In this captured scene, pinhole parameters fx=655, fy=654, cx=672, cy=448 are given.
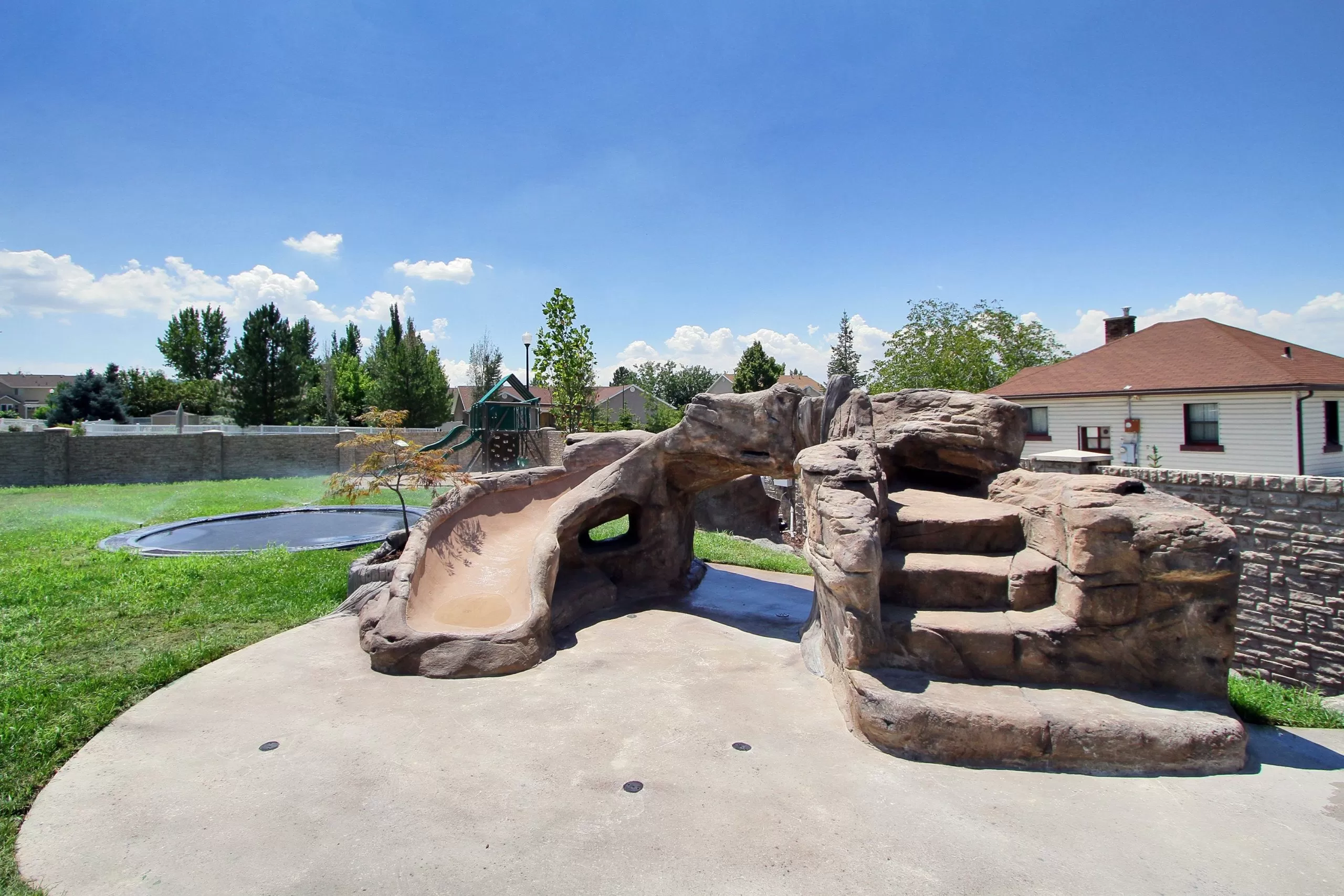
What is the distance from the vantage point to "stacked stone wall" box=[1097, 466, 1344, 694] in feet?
25.6

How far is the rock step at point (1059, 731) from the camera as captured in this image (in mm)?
4363

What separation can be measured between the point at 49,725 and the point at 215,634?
2373 mm

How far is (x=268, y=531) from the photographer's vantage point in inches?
557

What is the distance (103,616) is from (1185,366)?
907 inches

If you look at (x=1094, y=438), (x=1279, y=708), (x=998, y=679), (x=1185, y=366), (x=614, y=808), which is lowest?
(x=1279, y=708)

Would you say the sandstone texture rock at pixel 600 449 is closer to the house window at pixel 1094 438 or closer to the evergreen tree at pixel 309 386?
the house window at pixel 1094 438

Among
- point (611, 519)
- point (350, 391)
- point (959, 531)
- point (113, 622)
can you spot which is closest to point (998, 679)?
point (959, 531)

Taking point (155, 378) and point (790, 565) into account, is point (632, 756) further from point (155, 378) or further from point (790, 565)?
point (155, 378)

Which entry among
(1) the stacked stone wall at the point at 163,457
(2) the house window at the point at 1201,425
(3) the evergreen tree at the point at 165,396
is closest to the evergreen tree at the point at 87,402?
(3) the evergreen tree at the point at 165,396

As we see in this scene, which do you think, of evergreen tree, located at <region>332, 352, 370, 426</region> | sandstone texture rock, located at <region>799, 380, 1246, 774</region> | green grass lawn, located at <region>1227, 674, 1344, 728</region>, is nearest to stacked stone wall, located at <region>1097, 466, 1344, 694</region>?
green grass lawn, located at <region>1227, 674, 1344, 728</region>

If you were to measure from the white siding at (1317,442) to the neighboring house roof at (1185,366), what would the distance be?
49 centimetres

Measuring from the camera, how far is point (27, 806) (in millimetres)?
4188

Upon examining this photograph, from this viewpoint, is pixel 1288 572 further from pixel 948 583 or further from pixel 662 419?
pixel 662 419

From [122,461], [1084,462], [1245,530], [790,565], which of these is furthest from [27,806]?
[122,461]
